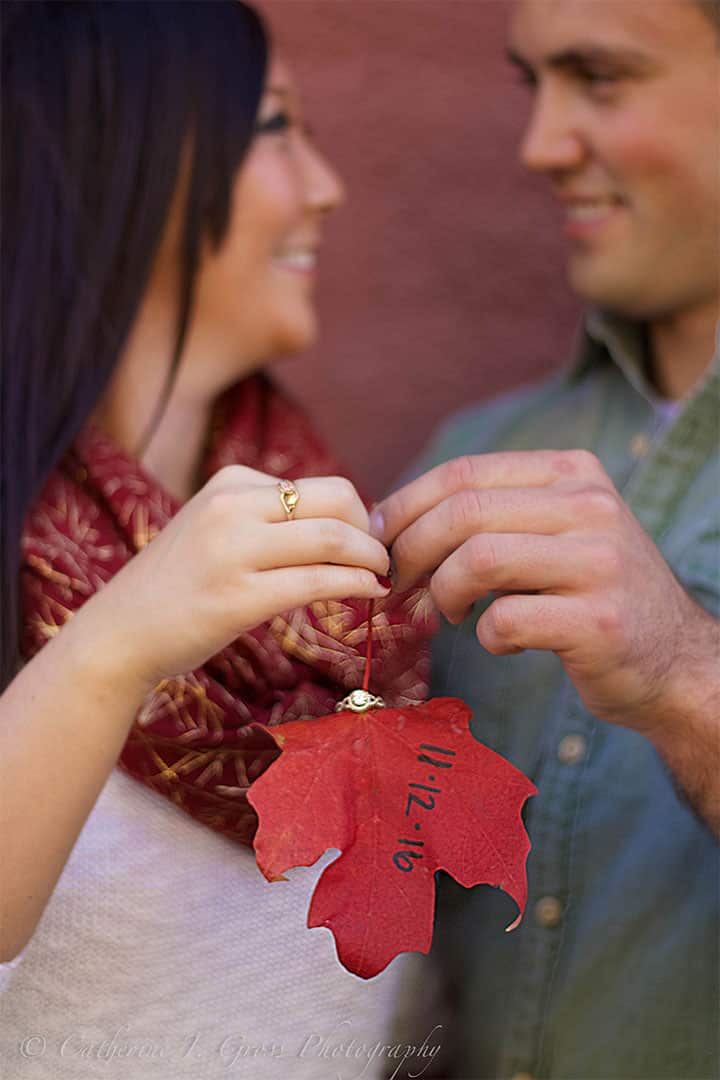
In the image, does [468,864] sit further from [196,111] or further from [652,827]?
[196,111]

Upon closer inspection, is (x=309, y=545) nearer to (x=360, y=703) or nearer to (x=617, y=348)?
(x=360, y=703)

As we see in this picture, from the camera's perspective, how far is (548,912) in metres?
1.24

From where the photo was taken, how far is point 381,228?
215 cm

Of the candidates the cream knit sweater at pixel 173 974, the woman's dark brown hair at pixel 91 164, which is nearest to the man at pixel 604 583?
the cream knit sweater at pixel 173 974

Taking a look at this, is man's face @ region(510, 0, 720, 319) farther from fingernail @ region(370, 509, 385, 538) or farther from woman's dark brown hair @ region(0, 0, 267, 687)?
fingernail @ region(370, 509, 385, 538)

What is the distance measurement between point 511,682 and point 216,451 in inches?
18.6

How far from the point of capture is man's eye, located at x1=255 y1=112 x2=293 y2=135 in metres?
1.39

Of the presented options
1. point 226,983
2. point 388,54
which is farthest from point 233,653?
point 388,54

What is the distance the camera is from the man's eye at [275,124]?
1.39m

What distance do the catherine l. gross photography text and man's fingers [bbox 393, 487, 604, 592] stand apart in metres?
0.52

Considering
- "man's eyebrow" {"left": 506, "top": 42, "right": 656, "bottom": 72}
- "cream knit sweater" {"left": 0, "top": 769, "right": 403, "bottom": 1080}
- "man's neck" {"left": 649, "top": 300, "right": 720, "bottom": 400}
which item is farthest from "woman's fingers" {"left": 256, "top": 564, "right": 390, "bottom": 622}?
"man's eyebrow" {"left": 506, "top": 42, "right": 656, "bottom": 72}

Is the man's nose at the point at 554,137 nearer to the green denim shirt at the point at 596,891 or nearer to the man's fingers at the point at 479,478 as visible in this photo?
the green denim shirt at the point at 596,891

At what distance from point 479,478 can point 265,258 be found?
63 centimetres

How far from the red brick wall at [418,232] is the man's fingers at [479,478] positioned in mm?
1267
